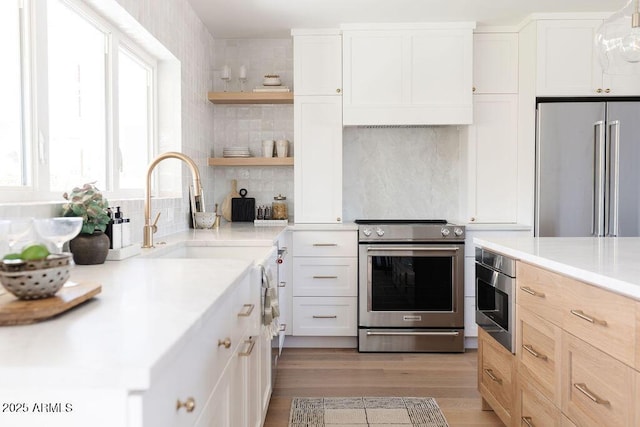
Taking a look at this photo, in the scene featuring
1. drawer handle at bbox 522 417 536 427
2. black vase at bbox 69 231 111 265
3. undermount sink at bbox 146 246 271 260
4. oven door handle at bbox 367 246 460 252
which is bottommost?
drawer handle at bbox 522 417 536 427

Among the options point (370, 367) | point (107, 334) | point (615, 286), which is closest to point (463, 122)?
point (370, 367)

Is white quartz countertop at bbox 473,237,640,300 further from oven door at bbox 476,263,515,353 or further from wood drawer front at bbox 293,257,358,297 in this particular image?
wood drawer front at bbox 293,257,358,297

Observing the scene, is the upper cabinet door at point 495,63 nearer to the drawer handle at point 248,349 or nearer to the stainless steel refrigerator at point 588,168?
the stainless steel refrigerator at point 588,168

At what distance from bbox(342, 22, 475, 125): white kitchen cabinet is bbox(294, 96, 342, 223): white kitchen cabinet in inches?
6.9

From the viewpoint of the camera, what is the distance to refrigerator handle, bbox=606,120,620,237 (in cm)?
360

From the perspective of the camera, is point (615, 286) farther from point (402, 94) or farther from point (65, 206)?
point (402, 94)

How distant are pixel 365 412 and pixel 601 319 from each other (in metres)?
1.47

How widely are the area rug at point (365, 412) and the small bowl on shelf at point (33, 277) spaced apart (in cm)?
173

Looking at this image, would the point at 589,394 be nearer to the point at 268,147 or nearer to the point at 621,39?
the point at 621,39

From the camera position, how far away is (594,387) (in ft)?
5.12

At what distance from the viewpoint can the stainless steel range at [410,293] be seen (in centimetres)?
365

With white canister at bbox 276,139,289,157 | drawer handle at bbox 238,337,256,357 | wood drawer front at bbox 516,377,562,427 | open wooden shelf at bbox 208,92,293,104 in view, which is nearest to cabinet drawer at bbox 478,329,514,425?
wood drawer front at bbox 516,377,562,427

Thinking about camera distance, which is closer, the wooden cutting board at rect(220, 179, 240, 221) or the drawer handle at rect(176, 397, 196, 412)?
the drawer handle at rect(176, 397, 196, 412)

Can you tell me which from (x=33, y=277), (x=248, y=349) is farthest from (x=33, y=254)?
(x=248, y=349)
